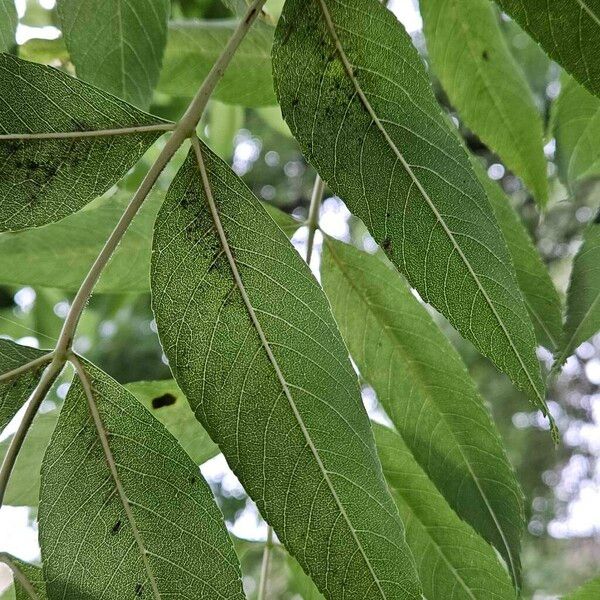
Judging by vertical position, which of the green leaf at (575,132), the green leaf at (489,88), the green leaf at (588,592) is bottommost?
the green leaf at (588,592)

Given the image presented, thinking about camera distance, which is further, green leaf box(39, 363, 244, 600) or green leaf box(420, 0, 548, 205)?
green leaf box(420, 0, 548, 205)

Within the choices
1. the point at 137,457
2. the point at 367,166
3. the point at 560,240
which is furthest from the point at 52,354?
the point at 560,240

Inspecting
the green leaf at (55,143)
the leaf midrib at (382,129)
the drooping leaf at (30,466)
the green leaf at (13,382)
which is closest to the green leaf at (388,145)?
the leaf midrib at (382,129)

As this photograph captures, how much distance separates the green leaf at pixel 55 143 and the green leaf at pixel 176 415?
235 millimetres

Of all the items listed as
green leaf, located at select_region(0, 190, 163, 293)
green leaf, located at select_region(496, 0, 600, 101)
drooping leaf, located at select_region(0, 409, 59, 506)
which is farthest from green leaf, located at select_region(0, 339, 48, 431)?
green leaf, located at select_region(496, 0, 600, 101)

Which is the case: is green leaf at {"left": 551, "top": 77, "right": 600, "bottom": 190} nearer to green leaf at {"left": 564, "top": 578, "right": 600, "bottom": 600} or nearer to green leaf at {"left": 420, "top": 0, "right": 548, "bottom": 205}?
green leaf at {"left": 420, "top": 0, "right": 548, "bottom": 205}

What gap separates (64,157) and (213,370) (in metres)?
0.16

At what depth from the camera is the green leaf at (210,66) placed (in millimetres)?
885

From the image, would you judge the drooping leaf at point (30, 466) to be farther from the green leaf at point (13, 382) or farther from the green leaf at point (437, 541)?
the green leaf at point (437, 541)

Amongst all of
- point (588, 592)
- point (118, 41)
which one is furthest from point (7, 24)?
point (588, 592)

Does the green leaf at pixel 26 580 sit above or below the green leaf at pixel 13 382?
below

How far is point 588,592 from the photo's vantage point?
0.64 m

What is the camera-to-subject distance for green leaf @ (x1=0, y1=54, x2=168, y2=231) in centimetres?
54

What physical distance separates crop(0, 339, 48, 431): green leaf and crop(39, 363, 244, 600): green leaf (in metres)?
0.04
